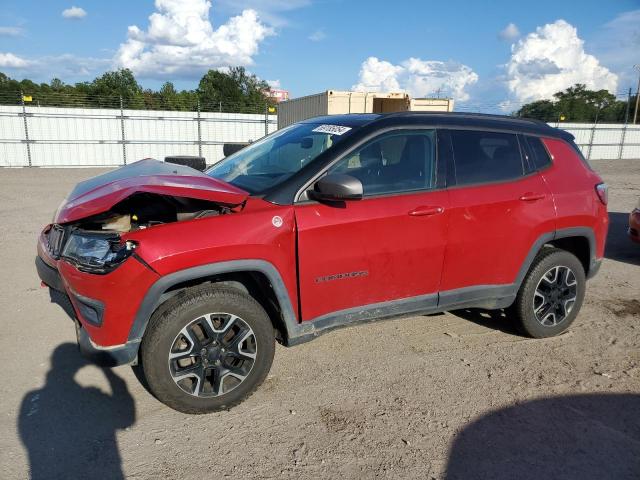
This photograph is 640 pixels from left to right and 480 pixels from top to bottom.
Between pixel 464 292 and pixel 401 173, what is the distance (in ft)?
3.53

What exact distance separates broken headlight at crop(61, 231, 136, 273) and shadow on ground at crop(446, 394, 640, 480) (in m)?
2.14

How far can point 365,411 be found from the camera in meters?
3.08

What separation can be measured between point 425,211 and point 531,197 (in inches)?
41.4

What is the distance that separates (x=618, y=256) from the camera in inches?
279

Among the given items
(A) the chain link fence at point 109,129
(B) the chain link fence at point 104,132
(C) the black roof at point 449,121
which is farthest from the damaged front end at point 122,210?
(B) the chain link fence at point 104,132

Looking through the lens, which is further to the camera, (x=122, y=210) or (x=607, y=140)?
(x=607, y=140)

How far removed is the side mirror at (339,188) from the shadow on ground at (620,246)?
5661mm

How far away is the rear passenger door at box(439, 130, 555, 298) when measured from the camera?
3549 mm

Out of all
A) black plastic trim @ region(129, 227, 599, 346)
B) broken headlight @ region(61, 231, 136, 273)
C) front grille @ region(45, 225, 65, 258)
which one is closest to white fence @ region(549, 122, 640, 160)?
black plastic trim @ region(129, 227, 599, 346)

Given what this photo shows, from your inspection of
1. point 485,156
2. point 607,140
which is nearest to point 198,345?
point 485,156

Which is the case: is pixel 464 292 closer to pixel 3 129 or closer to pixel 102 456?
pixel 102 456

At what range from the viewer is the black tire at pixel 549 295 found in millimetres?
4020

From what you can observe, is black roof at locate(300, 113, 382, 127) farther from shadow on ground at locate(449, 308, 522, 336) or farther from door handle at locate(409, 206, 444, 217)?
shadow on ground at locate(449, 308, 522, 336)

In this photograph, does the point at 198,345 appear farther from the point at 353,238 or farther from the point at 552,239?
the point at 552,239
